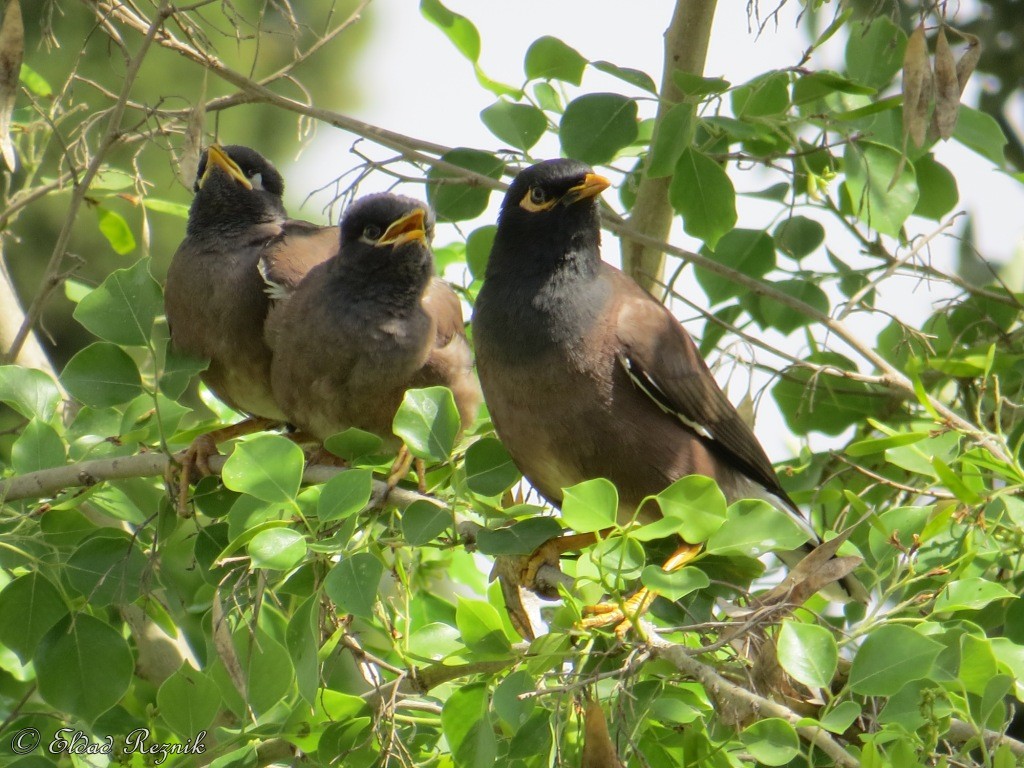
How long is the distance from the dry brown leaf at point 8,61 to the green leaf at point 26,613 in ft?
3.64

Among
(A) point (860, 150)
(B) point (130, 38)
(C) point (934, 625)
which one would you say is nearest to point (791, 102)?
(A) point (860, 150)

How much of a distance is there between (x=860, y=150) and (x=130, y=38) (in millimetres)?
5155

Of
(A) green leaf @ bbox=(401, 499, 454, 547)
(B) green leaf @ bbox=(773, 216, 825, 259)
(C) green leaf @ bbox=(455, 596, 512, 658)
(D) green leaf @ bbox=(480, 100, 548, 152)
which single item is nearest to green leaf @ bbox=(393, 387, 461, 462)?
(A) green leaf @ bbox=(401, 499, 454, 547)

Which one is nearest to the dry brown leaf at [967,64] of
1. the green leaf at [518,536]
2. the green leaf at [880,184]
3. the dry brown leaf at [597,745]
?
the green leaf at [880,184]

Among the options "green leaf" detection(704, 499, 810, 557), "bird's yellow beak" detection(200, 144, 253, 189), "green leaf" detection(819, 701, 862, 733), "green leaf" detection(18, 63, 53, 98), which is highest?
"green leaf" detection(18, 63, 53, 98)

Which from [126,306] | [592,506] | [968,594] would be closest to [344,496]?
[592,506]

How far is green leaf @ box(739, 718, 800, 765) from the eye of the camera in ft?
6.25

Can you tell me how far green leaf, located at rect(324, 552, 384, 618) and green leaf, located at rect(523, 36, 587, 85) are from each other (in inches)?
66.4

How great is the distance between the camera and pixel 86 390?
2908mm

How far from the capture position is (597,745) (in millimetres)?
2098

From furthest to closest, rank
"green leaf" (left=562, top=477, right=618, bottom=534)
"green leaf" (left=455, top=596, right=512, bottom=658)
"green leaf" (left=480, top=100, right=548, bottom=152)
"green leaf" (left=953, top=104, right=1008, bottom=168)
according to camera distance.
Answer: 1. "green leaf" (left=480, top=100, right=548, bottom=152)
2. "green leaf" (left=953, top=104, right=1008, bottom=168)
3. "green leaf" (left=455, top=596, right=512, bottom=658)
4. "green leaf" (left=562, top=477, right=618, bottom=534)

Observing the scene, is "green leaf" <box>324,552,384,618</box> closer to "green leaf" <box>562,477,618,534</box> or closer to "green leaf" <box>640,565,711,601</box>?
"green leaf" <box>562,477,618,534</box>

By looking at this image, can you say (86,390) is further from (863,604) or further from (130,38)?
(130,38)

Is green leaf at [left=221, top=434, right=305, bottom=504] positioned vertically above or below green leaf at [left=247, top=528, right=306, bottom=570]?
above
